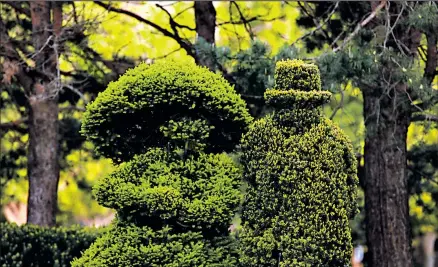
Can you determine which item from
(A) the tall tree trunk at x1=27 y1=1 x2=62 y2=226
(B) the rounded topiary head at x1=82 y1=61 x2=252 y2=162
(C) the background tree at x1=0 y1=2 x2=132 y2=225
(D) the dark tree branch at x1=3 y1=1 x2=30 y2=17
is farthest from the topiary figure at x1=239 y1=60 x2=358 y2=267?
(D) the dark tree branch at x1=3 y1=1 x2=30 y2=17

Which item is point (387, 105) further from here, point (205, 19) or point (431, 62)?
point (205, 19)

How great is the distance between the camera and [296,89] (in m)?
7.90

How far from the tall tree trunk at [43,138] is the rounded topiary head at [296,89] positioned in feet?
18.7

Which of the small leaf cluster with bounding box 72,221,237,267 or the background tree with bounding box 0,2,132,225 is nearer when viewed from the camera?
the small leaf cluster with bounding box 72,221,237,267

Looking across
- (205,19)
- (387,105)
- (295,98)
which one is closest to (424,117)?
(387,105)

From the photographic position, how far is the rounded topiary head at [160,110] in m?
8.27

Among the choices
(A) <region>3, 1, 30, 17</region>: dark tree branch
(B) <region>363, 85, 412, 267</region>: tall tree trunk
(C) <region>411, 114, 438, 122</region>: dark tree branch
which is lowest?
(B) <region>363, 85, 412, 267</region>: tall tree trunk

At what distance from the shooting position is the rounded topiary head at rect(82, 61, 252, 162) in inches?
326

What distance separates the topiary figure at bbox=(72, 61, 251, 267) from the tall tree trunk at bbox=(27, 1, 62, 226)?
456 cm

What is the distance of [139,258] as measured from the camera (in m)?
7.94

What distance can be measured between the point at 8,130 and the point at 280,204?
8158 mm

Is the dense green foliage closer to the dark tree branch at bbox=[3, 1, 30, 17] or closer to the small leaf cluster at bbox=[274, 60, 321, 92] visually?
the small leaf cluster at bbox=[274, 60, 321, 92]

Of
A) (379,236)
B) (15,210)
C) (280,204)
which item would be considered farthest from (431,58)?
(15,210)

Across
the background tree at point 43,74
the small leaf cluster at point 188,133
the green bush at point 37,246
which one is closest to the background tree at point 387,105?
the small leaf cluster at point 188,133
